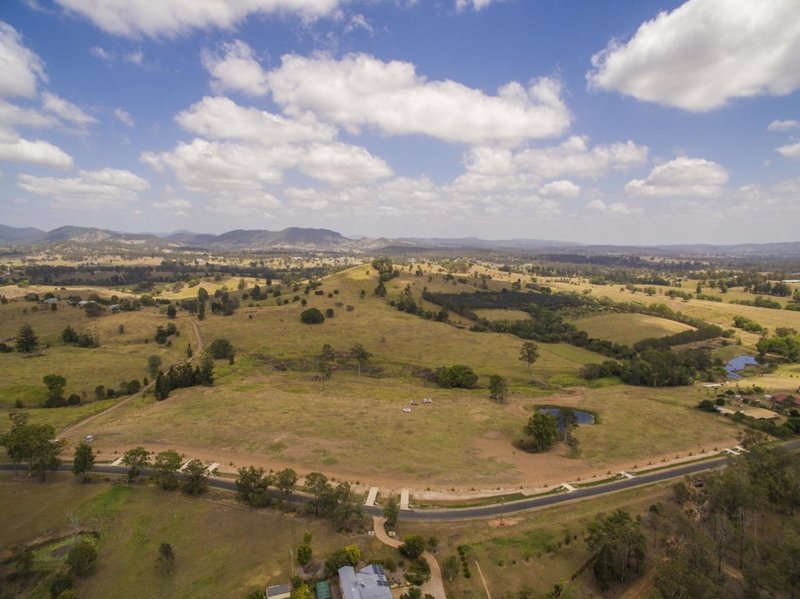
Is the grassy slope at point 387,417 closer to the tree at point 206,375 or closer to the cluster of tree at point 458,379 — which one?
the tree at point 206,375

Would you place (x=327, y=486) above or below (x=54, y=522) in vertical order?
above

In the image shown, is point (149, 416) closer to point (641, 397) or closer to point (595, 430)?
point (595, 430)

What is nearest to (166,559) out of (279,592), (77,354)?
(279,592)

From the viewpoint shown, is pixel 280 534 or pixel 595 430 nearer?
pixel 280 534

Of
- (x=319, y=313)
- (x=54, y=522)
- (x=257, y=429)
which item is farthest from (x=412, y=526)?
(x=319, y=313)

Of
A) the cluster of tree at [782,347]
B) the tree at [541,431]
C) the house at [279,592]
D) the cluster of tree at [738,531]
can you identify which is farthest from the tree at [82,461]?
the cluster of tree at [782,347]

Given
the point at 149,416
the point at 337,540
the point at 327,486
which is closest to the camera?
the point at 337,540

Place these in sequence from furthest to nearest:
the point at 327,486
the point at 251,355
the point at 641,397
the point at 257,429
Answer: the point at 251,355 → the point at 641,397 → the point at 257,429 → the point at 327,486

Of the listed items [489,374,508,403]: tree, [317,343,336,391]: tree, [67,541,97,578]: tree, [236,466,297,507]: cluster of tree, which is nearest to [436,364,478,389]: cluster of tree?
[489,374,508,403]: tree
